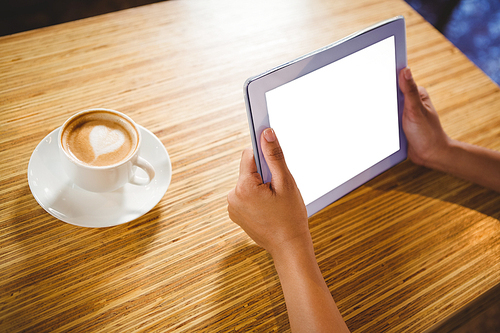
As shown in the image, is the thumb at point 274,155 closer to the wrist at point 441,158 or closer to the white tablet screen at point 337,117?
the white tablet screen at point 337,117

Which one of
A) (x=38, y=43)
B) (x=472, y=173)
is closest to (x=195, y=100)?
(x=38, y=43)

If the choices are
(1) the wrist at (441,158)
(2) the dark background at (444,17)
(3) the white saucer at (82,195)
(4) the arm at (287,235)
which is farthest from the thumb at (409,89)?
(2) the dark background at (444,17)

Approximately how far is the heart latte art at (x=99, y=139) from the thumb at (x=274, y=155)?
0.23m

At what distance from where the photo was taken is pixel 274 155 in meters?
0.45

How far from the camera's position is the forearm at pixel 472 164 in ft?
2.17

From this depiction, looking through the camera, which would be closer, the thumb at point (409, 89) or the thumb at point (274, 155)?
the thumb at point (274, 155)

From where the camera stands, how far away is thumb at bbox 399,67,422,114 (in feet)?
1.84

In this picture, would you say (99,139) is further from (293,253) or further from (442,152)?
(442,152)

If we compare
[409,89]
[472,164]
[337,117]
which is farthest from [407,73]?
[472,164]


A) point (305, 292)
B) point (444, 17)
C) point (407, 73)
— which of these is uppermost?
point (407, 73)

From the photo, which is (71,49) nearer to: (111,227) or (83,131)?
(83,131)

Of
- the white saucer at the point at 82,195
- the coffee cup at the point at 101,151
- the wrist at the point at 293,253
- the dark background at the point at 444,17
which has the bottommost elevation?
the dark background at the point at 444,17

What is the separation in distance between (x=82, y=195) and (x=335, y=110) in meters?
0.43

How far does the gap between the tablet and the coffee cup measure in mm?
207
